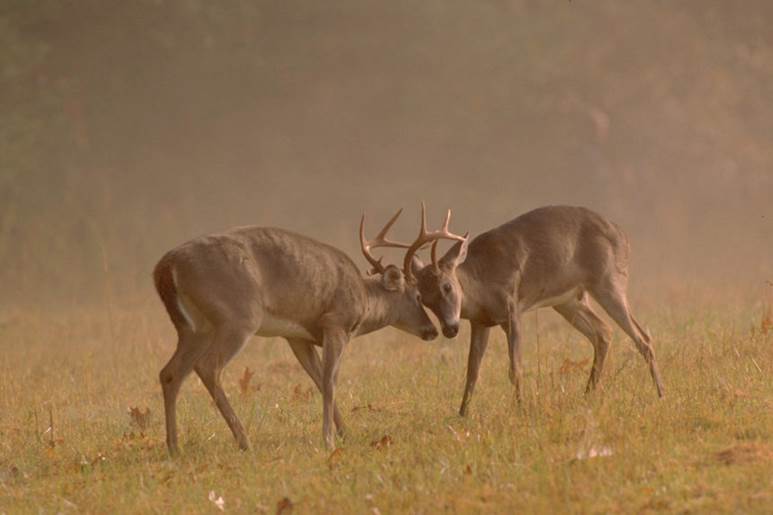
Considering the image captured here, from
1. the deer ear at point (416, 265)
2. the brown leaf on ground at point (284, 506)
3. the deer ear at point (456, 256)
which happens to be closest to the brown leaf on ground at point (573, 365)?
the deer ear at point (456, 256)

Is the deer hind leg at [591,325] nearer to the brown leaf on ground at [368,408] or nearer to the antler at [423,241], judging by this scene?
the antler at [423,241]

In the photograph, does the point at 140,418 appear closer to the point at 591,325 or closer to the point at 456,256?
the point at 456,256

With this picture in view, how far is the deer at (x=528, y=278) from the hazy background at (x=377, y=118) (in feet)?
54.8

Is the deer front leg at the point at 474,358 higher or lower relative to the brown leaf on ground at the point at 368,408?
higher

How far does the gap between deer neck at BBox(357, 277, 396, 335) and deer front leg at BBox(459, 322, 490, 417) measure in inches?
22.8

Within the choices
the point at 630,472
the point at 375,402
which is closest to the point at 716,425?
the point at 630,472

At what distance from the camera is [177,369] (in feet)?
30.7

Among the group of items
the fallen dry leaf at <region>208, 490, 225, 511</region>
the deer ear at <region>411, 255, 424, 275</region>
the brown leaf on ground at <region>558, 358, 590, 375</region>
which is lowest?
the brown leaf on ground at <region>558, 358, 590, 375</region>

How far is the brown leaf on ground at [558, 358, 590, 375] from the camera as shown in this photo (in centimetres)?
1107

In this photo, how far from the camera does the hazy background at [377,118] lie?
103ft

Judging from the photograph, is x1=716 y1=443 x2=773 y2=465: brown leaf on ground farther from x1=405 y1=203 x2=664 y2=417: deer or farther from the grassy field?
x1=405 y1=203 x2=664 y2=417: deer

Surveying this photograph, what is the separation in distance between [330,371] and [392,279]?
3.31 feet

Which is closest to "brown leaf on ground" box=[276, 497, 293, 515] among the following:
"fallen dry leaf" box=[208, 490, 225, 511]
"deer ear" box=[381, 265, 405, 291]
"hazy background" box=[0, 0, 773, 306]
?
"fallen dry leaf" box=[208, 490, 225, 511]

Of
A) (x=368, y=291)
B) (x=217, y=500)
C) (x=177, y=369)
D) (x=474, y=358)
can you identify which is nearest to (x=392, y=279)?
(x=368, y=291)
